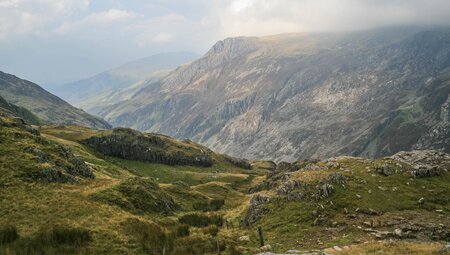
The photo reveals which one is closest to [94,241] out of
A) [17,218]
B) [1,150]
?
[17,218]

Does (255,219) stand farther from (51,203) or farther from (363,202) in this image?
(51,203)

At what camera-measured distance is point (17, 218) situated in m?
36.4

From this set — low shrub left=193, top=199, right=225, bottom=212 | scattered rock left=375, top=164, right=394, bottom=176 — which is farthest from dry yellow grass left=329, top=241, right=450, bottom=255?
low shrub left=193, top=199, right=225, bottom=212

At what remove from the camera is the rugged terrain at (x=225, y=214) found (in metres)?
31.6

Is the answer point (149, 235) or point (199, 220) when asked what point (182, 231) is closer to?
point (149, 235)

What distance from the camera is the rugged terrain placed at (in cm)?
3164

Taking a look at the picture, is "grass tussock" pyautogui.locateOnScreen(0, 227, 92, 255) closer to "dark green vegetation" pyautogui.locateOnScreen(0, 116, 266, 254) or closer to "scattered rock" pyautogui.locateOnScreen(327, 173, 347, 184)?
"dark green vegetation" pyautogui.locateOnScreen(0, 116, 266, 254)

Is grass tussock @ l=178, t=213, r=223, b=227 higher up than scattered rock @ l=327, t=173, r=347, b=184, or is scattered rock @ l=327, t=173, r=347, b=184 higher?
scattered rock @ l=327, t=173, r=347, b=184

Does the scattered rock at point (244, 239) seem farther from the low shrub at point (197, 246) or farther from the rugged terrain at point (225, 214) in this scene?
the low shrub at point (197, 246)

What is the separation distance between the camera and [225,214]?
5534 cm

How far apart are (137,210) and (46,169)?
1287cm

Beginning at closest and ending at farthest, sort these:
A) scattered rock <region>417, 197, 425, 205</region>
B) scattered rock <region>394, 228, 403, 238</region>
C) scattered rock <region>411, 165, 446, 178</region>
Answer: scattered rock <region>394, 228, 403, 238</region>, scattered rock <region>417, 197, 425, 205</region>, scattered rock <region>411, 165, 446, 178</region>

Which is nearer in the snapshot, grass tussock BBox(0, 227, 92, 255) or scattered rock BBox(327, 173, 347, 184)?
grass tussock BBox(0, 227, 92, 255)

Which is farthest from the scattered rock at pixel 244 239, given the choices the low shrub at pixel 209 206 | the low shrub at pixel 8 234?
the low shrub at pixel 209 206
